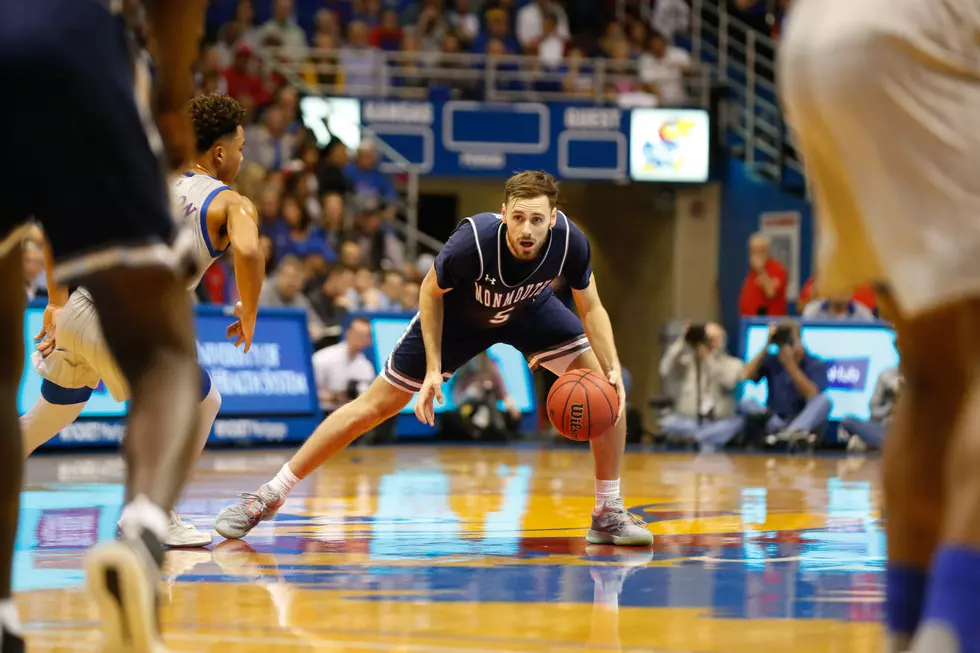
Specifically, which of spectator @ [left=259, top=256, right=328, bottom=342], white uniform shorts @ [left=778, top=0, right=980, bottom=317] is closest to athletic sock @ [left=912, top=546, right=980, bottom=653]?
white uniform shorts @ [left=778, top=0, right=980, bottom=317]

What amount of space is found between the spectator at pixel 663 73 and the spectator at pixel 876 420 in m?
7.90

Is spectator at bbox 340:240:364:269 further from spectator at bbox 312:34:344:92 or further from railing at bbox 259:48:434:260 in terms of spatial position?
spectator at bbox 312:34:344:92

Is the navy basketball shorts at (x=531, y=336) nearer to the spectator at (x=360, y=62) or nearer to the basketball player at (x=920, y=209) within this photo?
the basketball player at (x=920, y=209)

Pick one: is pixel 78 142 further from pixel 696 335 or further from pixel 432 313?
pixel 696 335

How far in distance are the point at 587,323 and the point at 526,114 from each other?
541 inches

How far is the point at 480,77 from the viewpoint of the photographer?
21125mm

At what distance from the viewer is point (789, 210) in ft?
69.6

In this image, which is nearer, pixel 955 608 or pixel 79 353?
pixel 955 608

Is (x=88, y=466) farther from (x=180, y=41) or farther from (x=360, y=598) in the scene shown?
(x=180, y=41)

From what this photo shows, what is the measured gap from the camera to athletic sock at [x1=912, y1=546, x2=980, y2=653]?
2572mm

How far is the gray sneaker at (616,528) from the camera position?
6594 millimetres

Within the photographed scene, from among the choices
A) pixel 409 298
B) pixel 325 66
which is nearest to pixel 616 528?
pixel 409 298

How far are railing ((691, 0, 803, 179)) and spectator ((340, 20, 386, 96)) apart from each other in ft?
16.4

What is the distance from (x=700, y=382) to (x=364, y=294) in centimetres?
374
